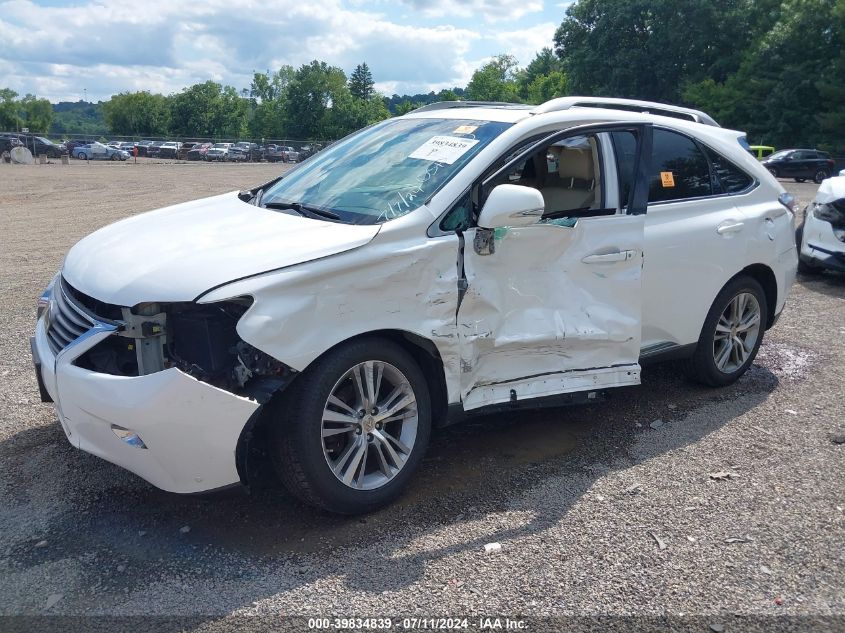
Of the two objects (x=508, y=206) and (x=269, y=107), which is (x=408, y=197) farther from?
(x=269, y=107)

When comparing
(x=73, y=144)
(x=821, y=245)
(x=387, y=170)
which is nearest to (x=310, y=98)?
(x=73, y=144)

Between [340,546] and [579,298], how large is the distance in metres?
1.91

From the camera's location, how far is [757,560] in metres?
3.43

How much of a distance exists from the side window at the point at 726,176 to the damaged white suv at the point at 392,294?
20mm

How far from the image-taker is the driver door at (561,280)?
13.0ft

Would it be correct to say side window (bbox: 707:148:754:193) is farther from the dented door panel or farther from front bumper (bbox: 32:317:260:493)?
front bumper (bbox: 32:317:260:493)

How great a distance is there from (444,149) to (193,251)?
60.4 inches

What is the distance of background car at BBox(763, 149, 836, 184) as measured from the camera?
35219mm

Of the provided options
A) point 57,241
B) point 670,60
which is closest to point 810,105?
point 670,60

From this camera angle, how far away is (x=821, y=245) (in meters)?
9.36

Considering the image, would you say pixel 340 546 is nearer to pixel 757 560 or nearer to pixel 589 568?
pixel 589 568

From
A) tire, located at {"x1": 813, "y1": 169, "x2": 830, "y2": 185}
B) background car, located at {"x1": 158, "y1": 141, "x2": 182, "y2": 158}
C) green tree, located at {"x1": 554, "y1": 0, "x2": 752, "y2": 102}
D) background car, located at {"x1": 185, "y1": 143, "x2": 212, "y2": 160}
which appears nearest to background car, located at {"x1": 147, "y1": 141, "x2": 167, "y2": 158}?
background car, located at {"x1": 158, "y1": 141, "x2": 182, "y2": 158}

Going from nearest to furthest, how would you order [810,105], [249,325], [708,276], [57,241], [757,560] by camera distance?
[249,325]
[757,560]
[708,276]
[57,241]
[810,105]

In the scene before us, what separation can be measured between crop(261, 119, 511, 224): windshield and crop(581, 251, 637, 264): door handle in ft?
2.87
